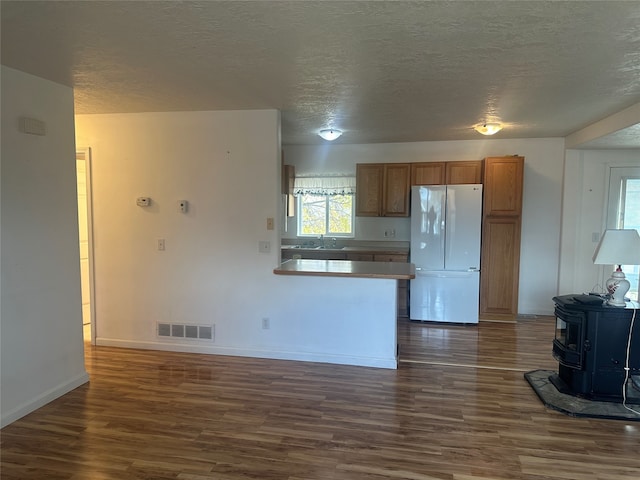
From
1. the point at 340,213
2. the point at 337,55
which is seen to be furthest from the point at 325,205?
the point at 337,55

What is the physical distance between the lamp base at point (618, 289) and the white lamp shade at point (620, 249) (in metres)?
0.10

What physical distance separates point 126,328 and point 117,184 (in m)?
1.46

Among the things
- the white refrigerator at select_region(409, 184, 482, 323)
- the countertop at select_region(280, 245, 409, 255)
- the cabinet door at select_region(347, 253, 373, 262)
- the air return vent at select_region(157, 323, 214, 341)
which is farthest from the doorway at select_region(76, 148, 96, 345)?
the white refrigerator at select_region(409, 184, 482, 323)

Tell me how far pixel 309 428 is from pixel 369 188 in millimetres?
3620

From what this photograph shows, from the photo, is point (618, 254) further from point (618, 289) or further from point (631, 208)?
point (631, 208)

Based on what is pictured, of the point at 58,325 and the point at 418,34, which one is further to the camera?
the point at 58,325

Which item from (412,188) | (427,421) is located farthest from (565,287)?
(427,421)

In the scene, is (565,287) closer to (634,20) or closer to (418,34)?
(634,20)

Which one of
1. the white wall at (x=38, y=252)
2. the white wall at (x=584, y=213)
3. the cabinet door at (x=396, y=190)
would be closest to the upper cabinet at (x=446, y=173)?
the cabinet door at (x=396, y=190)

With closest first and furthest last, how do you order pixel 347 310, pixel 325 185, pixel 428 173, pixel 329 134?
pixel 347 310, pixel 329 134, pixel 428 173, pixel 325 185

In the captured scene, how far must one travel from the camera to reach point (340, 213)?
607 centimetres

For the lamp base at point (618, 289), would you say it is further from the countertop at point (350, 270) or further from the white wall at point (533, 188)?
the white wall at point (533, 188)

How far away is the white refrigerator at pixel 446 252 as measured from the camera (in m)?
4.91

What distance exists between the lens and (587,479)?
2086 millimetres
